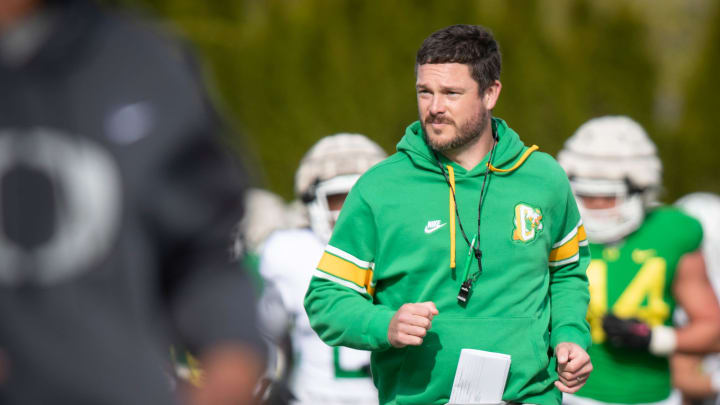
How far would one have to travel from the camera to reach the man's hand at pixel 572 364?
12.7ft

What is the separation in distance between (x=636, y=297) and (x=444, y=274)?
2.53m

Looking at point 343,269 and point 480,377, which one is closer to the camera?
point 480,377

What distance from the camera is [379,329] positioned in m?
3.77

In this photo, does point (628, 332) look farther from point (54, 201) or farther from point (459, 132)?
point (54, 201)

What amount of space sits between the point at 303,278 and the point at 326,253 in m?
2.06

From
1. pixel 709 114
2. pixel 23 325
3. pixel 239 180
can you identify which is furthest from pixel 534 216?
pixel 709 114

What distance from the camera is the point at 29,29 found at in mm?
1907

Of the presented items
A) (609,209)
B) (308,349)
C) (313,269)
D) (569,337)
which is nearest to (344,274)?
(569,337)

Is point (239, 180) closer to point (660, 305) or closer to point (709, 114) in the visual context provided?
point (660, 305)

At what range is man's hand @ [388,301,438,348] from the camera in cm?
361

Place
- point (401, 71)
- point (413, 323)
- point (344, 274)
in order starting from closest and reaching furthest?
1. point (413, 323)
2. point (344, 274)
3. point (401, 71)

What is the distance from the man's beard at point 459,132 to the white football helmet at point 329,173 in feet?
6.91

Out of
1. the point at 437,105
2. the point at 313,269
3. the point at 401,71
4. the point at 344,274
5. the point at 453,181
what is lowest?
the point at 401,71

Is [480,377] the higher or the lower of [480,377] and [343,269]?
the lower
